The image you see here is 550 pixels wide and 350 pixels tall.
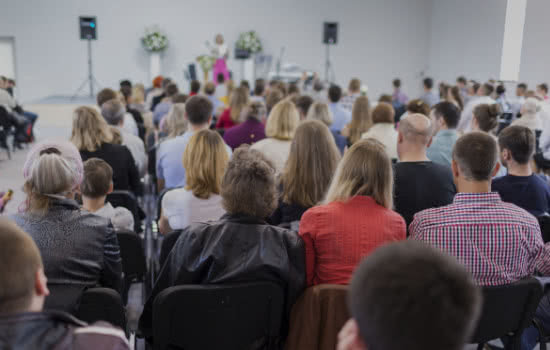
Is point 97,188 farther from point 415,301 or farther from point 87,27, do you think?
point 87,27

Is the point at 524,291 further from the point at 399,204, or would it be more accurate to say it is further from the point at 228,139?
the point at 228,139

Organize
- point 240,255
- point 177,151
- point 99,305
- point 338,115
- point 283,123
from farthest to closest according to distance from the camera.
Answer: point 338,115, point 283,123, point 177,151, point 240,255, point 99,305

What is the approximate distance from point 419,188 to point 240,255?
1390mm

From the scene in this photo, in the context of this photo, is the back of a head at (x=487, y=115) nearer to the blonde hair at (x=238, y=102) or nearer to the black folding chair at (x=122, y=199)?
the blonde hair at (x=238, y=102)

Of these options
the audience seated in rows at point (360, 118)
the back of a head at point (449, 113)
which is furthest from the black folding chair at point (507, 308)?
the audience seated in rows at point (360, 118)

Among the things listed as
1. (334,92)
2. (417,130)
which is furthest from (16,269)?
(334,92)

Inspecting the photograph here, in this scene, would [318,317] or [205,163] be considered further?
[205,163]

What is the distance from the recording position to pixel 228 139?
4.68 metres

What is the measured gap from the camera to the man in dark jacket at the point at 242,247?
1.80 meters

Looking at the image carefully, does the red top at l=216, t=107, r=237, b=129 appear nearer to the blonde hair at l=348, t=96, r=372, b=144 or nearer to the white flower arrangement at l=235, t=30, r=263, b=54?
the blonde hair at l=348, t=96, r=372, b=144

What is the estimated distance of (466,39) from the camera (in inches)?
527

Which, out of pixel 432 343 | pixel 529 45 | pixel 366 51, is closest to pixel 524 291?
pixel 432 343

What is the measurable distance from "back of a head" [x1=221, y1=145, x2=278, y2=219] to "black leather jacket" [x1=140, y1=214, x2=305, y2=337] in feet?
0.13

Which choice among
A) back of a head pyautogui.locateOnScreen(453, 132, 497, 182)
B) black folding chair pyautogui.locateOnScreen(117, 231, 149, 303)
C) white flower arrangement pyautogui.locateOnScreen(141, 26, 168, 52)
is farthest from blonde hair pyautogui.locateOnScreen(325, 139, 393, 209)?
white flower arrangement pyautogui.locateOnScreen(141, 26, 168, 52)
